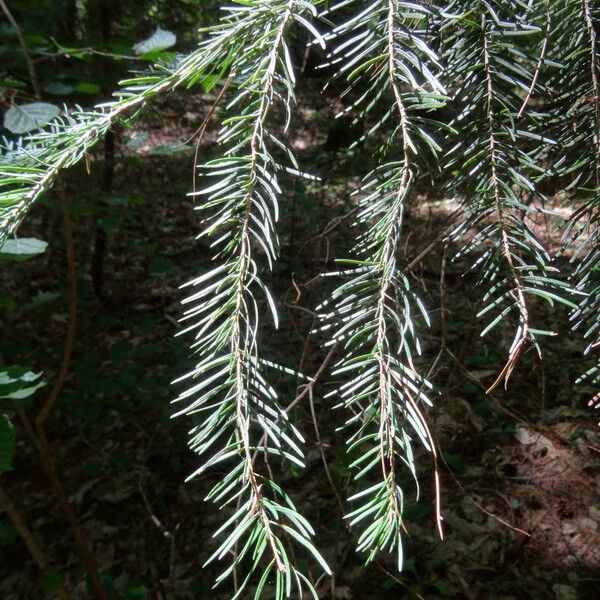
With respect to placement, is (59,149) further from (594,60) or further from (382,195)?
(594,60)

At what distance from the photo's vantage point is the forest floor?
202cm

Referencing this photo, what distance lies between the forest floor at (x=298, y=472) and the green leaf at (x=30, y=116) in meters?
0.38

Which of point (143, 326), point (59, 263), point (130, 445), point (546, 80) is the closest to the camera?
point (546, 80)

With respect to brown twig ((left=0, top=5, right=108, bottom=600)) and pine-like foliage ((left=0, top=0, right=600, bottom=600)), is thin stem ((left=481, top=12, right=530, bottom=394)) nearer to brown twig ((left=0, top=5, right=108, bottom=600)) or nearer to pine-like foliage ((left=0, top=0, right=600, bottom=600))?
pine-like foliage ((left=0, top=0, right=600, bottom=600))

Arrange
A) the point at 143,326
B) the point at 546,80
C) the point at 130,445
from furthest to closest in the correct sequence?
the point at 143,326 → the point at 130,445 → the point at 546,80

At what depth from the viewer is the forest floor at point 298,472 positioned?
2.02m

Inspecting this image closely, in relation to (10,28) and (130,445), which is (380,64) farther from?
(130,445)

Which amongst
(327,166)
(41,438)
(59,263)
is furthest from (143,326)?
(327,166)

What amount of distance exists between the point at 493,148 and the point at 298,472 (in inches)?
61.9

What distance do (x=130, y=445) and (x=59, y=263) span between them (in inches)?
67.8

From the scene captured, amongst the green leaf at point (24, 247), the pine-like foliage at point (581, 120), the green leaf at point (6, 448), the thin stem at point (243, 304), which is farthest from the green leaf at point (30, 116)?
the pine-like foliage at point (581, 120)

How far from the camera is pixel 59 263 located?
3.75 m

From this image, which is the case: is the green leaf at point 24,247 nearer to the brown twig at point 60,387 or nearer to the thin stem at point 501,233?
the brown twig at point 60,387

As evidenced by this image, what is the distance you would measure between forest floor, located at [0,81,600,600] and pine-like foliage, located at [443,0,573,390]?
913 mm
